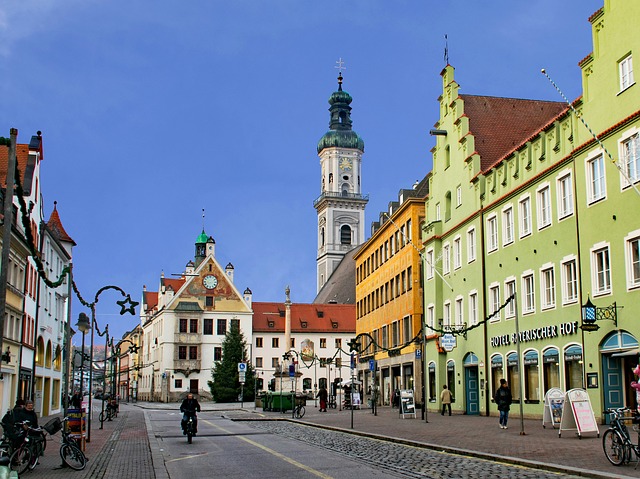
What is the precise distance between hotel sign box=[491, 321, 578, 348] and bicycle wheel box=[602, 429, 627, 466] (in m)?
13.2

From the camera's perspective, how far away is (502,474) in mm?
15609

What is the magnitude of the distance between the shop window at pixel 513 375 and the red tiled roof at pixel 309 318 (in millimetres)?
68573

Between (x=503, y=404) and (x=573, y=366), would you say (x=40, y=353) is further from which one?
(x=573, y=366)

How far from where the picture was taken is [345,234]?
152250 millimetres

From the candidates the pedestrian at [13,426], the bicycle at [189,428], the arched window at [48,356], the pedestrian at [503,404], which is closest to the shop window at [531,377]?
the pedestrian at [503,404]

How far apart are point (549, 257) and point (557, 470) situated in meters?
18.9

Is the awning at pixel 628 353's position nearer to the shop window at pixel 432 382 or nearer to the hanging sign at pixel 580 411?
the hanging sign at pixel 580 411

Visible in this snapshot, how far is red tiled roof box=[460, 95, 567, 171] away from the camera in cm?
4450

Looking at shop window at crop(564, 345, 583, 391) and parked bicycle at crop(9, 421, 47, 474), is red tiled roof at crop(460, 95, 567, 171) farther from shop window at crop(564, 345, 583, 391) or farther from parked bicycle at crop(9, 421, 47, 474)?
parked bicycle at crop(9, 421, 47, 474)

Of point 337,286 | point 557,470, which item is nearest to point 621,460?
point 557,470

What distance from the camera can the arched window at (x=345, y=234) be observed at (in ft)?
498

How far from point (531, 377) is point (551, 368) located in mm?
2106

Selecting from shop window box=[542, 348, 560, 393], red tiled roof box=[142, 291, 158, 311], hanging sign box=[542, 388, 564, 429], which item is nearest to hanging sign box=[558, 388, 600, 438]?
hanging sign box=[542, 388, 564, 429]

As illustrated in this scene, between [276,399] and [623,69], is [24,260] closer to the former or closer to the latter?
[276,399]
